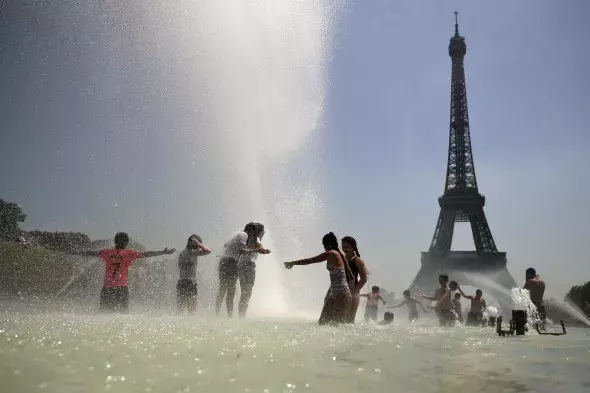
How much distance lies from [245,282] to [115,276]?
102 inches

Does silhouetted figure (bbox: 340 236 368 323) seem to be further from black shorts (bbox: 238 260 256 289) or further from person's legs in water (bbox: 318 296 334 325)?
black shorts (bbox: 238 260 256 289)

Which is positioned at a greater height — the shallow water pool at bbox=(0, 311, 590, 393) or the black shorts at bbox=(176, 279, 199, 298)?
the black shorts at bbox=(176, 279, 199, 298)

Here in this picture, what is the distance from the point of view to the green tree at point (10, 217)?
55228mm

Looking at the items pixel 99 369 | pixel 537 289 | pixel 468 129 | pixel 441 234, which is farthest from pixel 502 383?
pixel 468 129

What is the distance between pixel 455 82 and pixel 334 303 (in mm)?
77651

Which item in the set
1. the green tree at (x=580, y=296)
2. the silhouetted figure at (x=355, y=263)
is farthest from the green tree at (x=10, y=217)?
the green tree at (x=580, y=296)

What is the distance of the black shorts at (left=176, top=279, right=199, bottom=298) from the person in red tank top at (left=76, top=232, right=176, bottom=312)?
1.22m

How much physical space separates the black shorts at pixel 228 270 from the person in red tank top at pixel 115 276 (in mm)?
1896

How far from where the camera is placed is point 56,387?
2641 millimetres

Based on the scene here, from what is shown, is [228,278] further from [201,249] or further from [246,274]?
[201,249]

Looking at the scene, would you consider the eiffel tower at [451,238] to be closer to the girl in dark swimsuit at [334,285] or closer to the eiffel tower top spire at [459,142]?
the eiffel tower top spire at [459,142]

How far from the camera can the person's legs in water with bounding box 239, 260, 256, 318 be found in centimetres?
977

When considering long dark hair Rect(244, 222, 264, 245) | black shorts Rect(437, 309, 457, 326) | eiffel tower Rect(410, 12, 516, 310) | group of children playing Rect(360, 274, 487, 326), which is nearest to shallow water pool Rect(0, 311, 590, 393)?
long dark hair Rect(244, 222, 264, 245)

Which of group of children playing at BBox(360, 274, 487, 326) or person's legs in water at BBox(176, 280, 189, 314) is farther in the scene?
group of children playing at BBox(360, 274, 487, 326)
